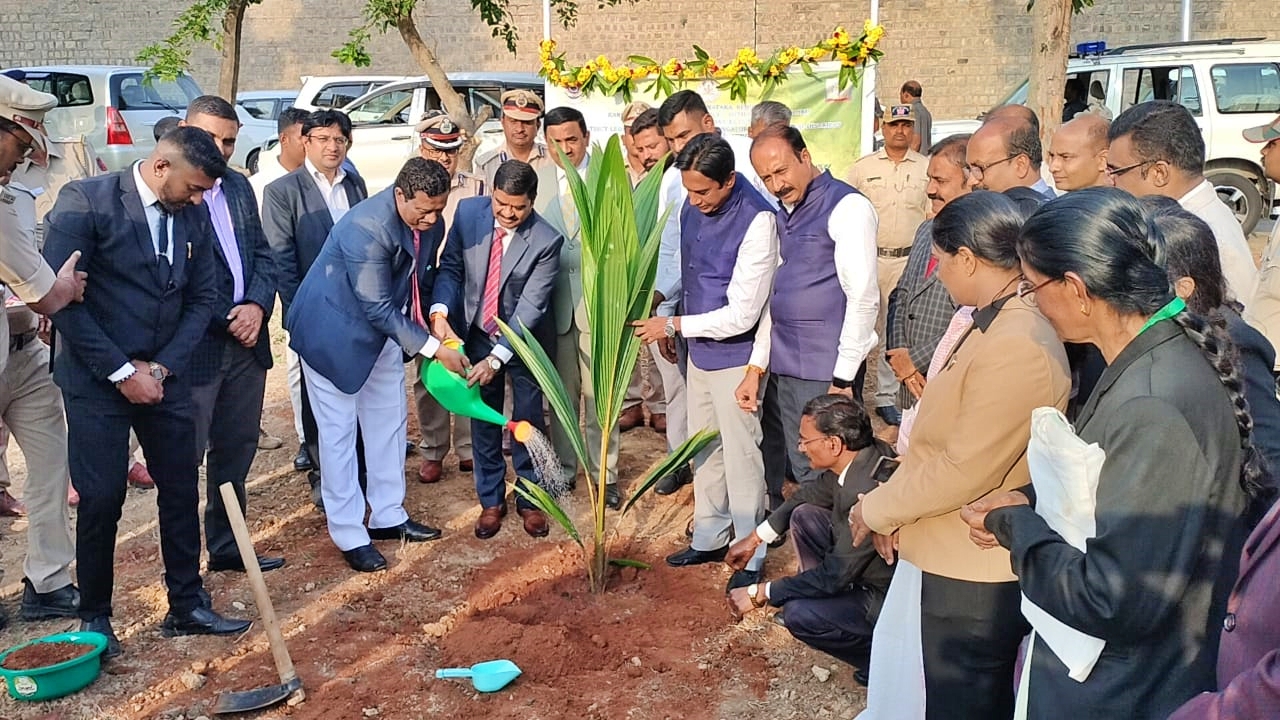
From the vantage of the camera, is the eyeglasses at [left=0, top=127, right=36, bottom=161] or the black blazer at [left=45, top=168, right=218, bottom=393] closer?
the eyeglasses at [left=0, top=127, right=36, bottom=161]

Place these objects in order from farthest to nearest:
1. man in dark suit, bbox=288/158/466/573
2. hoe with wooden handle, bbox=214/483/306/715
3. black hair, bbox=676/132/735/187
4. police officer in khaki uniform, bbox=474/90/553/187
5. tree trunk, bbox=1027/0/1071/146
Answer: tree trunk, bbox=1027/0/1071/146, police officer in khaki uniform, bbox=474/90/553/187, man in dark suit, bbox=288/158/466/573, black hair, bbox=676/132/735/187, hoe with wooden handle, bbox=214/483/306/715

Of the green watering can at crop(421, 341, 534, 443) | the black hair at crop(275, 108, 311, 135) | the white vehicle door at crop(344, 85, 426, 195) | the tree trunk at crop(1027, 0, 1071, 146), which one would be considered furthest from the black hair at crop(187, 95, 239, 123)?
the white vehicle door at crop(344, 85, 426, 195)

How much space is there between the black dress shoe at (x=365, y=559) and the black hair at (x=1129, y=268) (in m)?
3.33

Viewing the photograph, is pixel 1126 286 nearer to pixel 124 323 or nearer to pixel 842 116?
pixel 124 323

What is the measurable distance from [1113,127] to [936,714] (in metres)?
1.94

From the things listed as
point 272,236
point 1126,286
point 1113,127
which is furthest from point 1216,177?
point 1126,286

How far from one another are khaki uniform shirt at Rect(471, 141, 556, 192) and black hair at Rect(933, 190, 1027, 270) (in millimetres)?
3089

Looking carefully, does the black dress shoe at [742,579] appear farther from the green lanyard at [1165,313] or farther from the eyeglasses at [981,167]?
the green lanyard at [1165,313]

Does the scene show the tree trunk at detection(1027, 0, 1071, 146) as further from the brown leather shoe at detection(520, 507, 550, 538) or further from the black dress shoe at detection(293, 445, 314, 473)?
the black dress shoe at detection(293, 445, 314, 473)

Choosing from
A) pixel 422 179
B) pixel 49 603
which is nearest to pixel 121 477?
pixel 49 603

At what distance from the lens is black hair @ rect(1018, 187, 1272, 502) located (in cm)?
170

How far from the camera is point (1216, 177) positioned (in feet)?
34.4

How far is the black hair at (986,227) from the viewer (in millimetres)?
2342

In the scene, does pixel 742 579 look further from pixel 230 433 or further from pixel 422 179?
pixel 230 433
